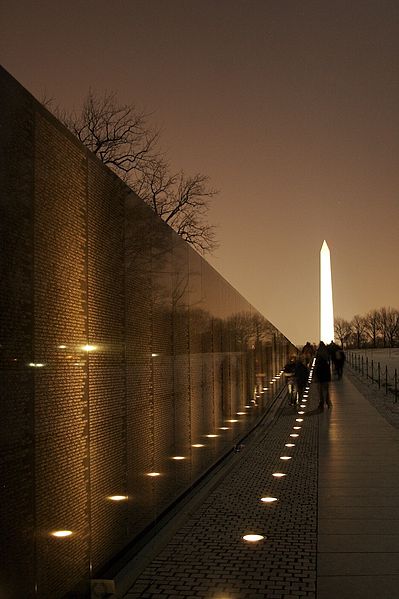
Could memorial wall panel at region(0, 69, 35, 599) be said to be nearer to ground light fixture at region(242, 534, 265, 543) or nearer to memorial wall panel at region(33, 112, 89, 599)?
memorial wall panel at region(33, 112, 89, 599)

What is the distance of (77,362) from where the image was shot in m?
6.15

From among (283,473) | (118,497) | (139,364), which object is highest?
(139,364)

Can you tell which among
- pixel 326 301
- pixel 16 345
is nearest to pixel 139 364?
pixel 16 345

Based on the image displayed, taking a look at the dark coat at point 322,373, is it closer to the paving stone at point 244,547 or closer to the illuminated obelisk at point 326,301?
the paving stone at point 244,547

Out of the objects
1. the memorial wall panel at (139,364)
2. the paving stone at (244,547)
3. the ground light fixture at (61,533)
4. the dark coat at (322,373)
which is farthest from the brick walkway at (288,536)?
the dark coat at (322,373)

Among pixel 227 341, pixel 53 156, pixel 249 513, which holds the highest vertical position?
pixel 53 156

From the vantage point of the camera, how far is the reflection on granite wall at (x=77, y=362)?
484 cm

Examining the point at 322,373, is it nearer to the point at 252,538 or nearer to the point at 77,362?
the point at 252,538

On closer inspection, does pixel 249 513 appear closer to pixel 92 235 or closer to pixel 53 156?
pixel 92 235

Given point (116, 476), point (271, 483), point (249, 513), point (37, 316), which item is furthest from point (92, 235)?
point (271, 483)

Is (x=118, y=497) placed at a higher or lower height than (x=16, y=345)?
lower

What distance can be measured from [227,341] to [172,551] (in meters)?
9.02

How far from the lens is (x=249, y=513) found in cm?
909

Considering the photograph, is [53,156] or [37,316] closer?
[37,316]
